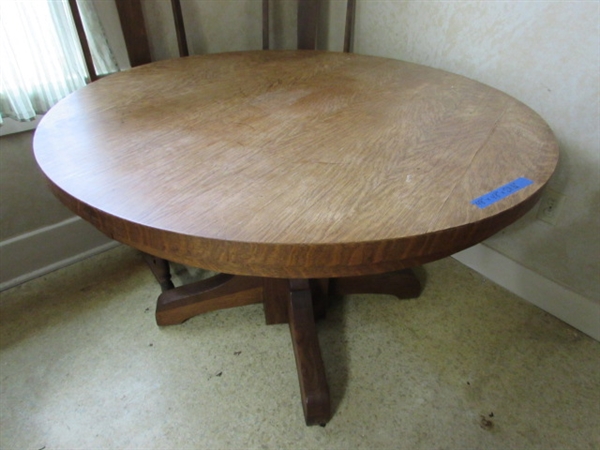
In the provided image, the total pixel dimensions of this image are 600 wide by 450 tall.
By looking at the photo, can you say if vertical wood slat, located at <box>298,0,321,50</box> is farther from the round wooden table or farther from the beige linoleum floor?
the beige linoleum floor

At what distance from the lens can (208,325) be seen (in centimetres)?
123

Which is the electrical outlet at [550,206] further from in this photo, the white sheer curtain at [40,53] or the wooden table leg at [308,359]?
the white sheer curtain at [40,53]

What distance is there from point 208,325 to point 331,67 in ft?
2.80

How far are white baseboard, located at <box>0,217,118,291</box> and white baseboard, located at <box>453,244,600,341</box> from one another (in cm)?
138

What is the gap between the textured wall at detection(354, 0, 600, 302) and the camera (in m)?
0.99

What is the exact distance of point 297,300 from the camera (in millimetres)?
1066

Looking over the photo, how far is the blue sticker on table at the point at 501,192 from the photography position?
54 cm

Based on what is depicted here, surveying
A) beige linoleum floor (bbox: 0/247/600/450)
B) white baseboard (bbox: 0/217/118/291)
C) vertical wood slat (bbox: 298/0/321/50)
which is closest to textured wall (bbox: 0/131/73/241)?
white baseboard (bbox: 0/217/118/291)

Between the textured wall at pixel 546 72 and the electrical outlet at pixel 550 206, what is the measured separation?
0.02m

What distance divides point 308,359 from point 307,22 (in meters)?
1.15

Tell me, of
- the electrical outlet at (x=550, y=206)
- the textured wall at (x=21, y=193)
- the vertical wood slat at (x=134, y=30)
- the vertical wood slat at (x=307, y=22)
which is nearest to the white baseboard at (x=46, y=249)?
the textured wall at (x=21, y=193)

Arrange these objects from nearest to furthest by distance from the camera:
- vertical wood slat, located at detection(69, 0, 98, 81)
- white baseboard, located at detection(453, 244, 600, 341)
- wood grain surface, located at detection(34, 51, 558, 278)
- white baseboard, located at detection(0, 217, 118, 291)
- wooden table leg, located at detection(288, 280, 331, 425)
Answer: wood grain surface, located at detection(34, 51, 558, 278) → wooden table leg, located at detection(288, 280, 331, 425) → vertical wood slat, located at detection(69, 0, 98, 81) → white baseboard, located at detection(453, 244, 600, 341) → white baseboard, located at detection(0, 217, 118, 291)

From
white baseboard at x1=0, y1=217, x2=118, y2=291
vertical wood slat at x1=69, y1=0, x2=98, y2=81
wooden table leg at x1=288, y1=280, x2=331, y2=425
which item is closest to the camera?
wooden table leg at x1=288, y1=280, x2=331, y2=425

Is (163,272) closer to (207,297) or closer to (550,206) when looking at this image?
(207,297)
